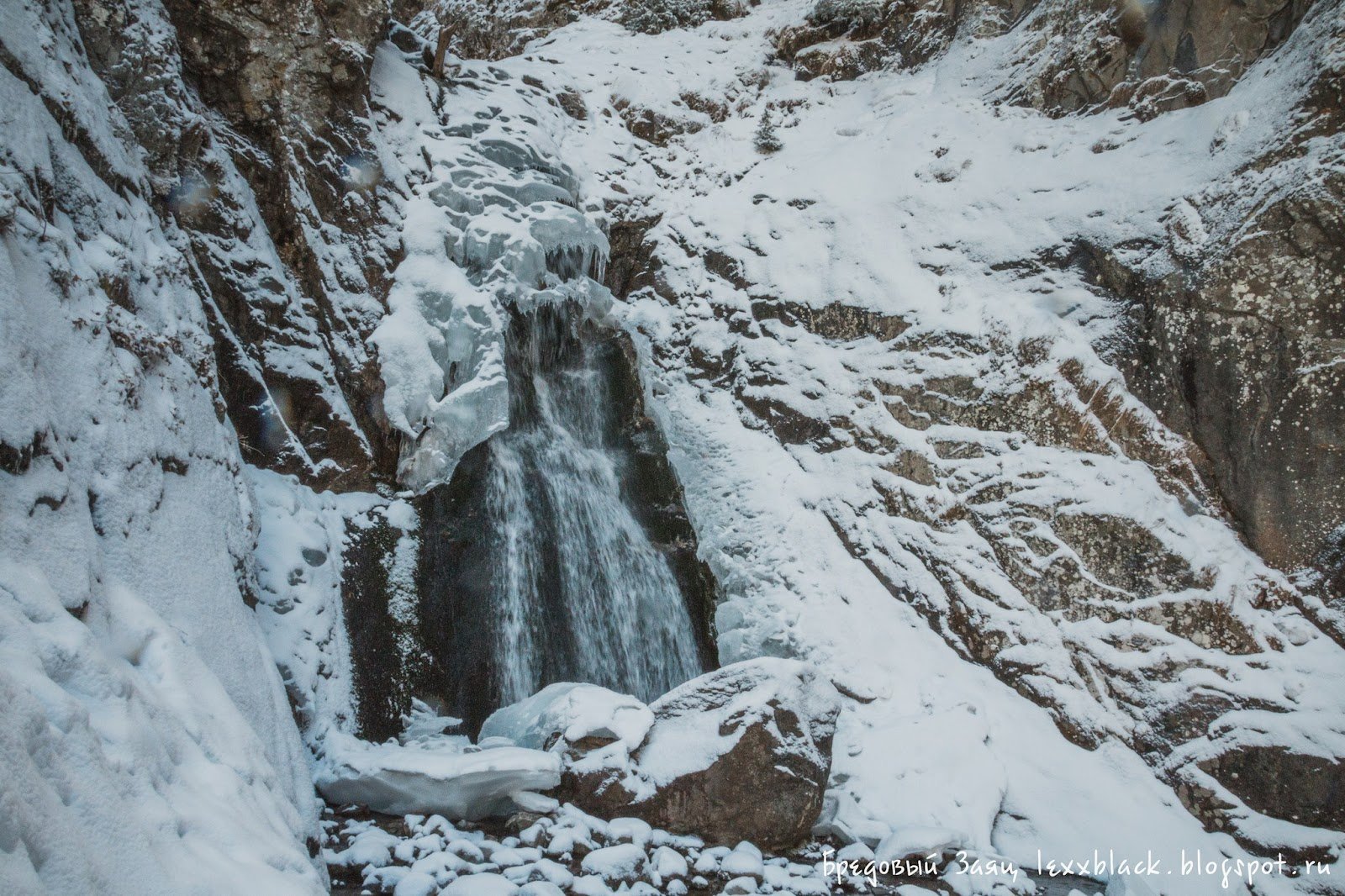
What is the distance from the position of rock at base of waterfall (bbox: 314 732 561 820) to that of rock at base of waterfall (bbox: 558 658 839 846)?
29 centimetres

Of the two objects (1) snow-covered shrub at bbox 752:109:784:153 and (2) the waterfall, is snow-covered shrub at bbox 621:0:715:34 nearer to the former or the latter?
(1) snow-covered shrub at bbox 752:109:784:153

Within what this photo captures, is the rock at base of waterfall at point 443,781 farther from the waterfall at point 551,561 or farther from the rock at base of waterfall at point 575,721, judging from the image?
the waterfall at point 551,561

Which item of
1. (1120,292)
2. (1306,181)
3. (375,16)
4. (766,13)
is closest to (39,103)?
(375,16)

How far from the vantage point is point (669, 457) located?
27.0 ft

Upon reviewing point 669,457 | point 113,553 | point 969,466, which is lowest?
point 969,466

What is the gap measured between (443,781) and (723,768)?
69.5 inches

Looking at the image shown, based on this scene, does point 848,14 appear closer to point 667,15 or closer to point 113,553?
point 667,15

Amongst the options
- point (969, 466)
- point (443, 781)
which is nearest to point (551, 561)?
point (443, 781)

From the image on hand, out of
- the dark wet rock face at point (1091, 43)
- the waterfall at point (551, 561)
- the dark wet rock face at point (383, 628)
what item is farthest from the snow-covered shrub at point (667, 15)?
the dark wet rock face at point (383, 628)

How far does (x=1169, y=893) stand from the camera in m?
4.92

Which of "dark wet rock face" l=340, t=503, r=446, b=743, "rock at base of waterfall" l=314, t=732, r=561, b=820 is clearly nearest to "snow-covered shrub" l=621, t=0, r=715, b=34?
"dark wet rock face" l=340, t=503, r=446, b=743

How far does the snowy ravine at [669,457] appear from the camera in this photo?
297cm

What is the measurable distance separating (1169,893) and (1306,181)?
18.5 ft

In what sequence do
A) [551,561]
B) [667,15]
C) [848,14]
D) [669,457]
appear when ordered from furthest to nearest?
1. [667,15]
2. [848,14]
3. [669,457]
4. [551,561]
